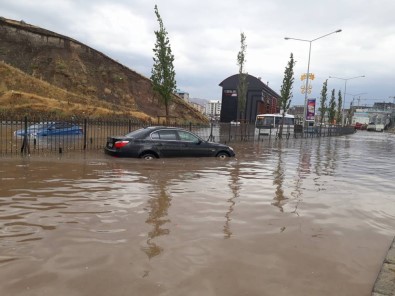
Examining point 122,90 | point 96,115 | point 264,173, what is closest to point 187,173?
point 264,173

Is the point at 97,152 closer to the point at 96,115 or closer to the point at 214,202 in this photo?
the point at 214,202

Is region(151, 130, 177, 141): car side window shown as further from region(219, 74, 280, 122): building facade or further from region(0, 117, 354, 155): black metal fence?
region(219, 74, 280, 122): building facade

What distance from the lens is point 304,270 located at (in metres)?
4.08

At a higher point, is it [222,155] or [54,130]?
[54,130]

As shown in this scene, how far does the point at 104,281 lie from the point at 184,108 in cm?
5711

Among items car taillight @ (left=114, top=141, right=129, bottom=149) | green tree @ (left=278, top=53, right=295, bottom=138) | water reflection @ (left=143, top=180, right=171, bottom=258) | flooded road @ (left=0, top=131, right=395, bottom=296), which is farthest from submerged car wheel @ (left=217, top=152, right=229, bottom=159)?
green tree @ (left=278, top=53, right=295, bottom=138)

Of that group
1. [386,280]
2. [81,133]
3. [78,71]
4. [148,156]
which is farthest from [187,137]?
[78,71]

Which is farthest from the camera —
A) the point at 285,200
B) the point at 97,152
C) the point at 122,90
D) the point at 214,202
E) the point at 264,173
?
the point at 122,90

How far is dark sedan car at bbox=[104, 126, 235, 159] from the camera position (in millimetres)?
12383

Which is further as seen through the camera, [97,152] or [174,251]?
[97,152]

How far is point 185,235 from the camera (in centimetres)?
504

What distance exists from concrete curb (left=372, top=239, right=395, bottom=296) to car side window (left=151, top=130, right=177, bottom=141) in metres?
9.42

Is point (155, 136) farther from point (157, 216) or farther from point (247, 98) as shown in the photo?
point (247, 98)

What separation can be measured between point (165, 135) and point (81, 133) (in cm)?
731
